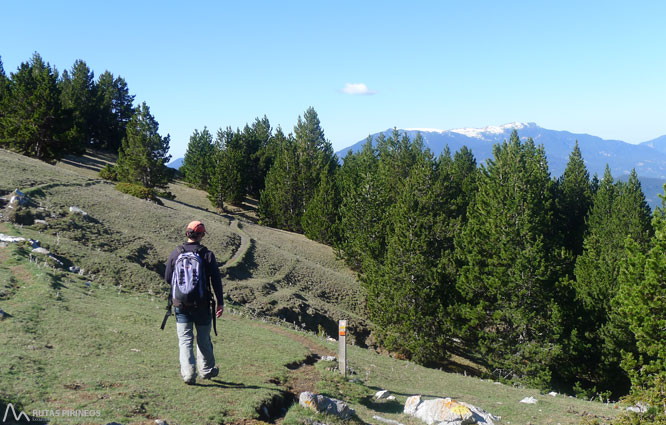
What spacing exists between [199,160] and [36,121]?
33.9 meters

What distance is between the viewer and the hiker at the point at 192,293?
872cm

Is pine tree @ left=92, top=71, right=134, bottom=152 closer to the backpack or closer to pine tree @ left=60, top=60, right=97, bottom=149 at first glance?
pine tree @ left=60, top=60, right=97, bottom=149

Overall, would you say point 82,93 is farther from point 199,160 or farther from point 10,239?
point 10,239

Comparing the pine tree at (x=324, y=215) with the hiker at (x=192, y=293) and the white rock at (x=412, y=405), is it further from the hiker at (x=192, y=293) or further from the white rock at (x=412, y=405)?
the hiker at (x=192, y=293)

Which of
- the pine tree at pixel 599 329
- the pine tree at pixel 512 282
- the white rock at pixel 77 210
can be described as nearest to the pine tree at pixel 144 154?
the white rock at pixel 77 210

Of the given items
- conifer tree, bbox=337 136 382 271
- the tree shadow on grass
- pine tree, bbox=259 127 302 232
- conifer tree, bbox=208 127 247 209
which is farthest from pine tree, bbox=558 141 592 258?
the tree shadow on grass

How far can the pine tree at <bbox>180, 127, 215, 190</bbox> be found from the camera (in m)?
84.1

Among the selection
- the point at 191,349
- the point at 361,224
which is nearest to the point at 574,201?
the point at 361,224

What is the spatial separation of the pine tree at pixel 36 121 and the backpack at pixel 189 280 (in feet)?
181

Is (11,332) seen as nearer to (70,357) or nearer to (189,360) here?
(70,357)

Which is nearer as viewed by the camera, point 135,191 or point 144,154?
point 135,191

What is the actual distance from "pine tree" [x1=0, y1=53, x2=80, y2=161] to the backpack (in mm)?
55142

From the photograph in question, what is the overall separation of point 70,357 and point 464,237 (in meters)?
27.3

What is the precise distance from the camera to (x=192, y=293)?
868 cm
